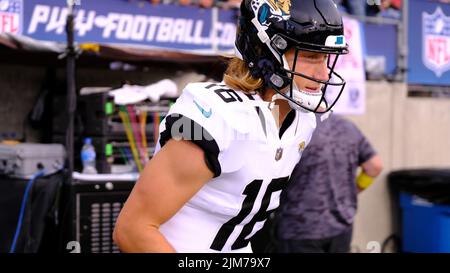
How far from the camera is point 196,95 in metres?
2.19

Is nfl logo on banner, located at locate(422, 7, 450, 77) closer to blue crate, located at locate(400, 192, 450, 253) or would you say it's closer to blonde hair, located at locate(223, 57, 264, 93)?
blue crate, located at locate(400, 192, 450, 253)

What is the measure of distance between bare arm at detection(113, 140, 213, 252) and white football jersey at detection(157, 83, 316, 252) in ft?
0.15

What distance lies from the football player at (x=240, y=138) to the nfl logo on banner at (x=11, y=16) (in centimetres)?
271

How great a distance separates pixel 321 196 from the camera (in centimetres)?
460

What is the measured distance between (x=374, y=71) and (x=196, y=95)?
16.6ft

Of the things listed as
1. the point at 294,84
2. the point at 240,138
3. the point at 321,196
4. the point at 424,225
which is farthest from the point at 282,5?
the point at 424,225

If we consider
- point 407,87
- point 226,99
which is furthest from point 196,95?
point 407,87

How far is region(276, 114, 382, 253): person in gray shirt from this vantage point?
4574mm

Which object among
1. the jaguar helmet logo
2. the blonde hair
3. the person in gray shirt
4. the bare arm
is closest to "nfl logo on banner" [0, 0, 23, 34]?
the person in gray shirt

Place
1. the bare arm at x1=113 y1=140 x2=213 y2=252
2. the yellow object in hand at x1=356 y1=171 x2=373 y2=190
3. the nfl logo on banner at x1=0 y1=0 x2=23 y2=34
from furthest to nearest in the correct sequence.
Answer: the yellow object in hand at x1=356 y1=171 x2=373 y2=190 → the nfl logo on banner at x1=0 y1=0 x2=23 y2=34 → the bare arm at x1=113 y1=140 x2=213 y2=252

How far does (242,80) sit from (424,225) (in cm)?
445

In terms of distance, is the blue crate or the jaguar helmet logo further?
the blue crate

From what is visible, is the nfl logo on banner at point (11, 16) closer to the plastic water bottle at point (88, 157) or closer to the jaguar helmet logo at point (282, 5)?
the plastic water bottle at point (88, 157)

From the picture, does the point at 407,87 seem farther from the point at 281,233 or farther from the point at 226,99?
the point at 226,99
